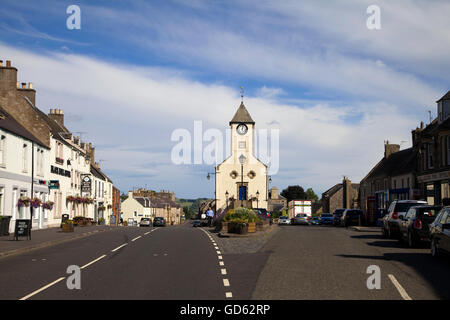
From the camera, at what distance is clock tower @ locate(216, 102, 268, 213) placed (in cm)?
7850

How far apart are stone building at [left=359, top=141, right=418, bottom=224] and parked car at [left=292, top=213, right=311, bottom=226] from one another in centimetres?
741

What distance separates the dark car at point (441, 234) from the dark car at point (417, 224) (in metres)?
2.72

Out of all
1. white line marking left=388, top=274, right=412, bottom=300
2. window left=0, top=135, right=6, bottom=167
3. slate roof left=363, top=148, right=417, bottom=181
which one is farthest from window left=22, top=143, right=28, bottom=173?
slate roof left=363, top=148, right=417, bottom=181

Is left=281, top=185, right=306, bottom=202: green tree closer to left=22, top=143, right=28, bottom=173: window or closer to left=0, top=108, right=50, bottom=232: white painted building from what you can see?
left=0, top=108, right=50, bottom=232: white painted building

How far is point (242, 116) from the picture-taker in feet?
273

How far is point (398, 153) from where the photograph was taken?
68000mm

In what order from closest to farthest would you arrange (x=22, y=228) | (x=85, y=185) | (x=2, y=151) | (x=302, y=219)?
(x=22, y=228) < (x=2, y=151) < (x=85, y=185) < (x=302, y=219)

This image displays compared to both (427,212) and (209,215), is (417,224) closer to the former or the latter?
(427,212)

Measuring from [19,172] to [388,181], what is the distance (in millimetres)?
45366

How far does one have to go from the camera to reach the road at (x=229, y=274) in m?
10.4

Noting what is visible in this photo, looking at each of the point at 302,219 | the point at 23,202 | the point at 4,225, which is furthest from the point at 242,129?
the point at 4,225

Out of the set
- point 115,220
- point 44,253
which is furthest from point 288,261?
point 115,220
